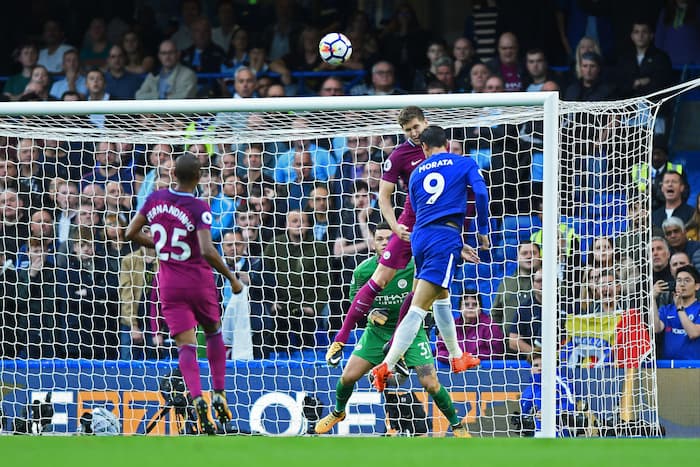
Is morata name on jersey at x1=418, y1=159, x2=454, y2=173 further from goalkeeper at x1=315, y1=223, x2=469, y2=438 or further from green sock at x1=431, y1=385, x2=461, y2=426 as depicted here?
green sock at x1=431, y1=385, x2=461, y2=426

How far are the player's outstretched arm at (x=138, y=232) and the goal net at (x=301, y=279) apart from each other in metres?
1.20

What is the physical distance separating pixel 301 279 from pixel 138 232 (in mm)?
2682

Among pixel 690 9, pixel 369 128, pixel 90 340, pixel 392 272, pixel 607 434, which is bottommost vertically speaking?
pixel 607 434

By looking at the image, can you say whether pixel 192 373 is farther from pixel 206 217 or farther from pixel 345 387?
pixel 345 387

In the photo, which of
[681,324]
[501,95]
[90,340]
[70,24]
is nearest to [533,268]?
[681,324]

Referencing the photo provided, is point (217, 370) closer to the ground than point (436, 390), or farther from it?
farther from it

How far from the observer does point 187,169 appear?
7.96m

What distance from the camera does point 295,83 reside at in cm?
1343

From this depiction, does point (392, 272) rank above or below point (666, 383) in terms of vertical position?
above

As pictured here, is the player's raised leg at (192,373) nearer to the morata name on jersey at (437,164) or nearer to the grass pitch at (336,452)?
the grass pitch at (336,452)

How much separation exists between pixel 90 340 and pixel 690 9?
7.25 meters

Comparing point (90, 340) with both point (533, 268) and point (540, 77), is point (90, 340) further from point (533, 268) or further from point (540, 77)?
point (540, 77)

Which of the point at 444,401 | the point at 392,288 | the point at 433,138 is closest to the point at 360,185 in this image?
the point at 392,288

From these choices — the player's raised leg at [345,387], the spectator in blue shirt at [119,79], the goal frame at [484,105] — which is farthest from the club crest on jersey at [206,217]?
the spectator in blue shirt at [119,79]
